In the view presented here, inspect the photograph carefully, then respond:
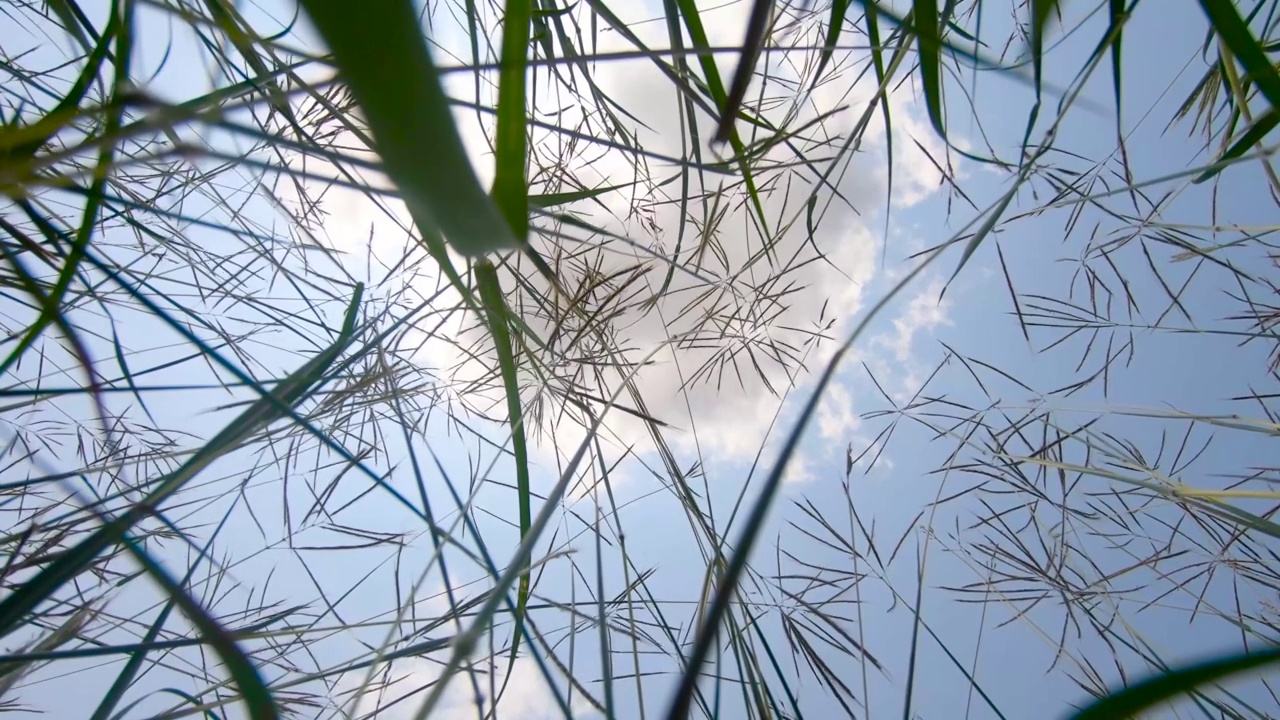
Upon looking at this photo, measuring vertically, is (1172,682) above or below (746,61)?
below

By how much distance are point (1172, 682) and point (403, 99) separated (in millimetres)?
173

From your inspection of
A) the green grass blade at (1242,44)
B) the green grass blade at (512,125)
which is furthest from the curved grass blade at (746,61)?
the green grass blade at (1242,44)

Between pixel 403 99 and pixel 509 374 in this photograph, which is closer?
pixel 403 99

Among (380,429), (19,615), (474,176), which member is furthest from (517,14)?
(380,429)

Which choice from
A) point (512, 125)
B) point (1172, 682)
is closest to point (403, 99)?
point (512, 125)

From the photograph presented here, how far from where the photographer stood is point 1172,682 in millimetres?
121

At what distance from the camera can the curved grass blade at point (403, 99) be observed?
0.11 m

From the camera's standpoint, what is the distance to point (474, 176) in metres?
0.13

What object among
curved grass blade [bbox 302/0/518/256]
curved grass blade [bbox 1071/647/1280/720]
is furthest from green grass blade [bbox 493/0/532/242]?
curved grass blade [bbox 1071/647/1280/720]

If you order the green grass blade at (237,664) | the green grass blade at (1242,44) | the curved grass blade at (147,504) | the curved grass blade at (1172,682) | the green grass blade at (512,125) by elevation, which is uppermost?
the green grass blade at (1242,44)

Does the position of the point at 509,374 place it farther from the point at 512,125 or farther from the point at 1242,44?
the point at 1242,44

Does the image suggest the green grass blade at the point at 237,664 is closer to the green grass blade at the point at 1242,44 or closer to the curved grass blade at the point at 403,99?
the curved grass blade at the point at 403,99

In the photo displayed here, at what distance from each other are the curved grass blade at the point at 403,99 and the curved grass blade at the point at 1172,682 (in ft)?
0.50

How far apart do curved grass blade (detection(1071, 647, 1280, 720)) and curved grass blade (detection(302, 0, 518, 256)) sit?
153mm
